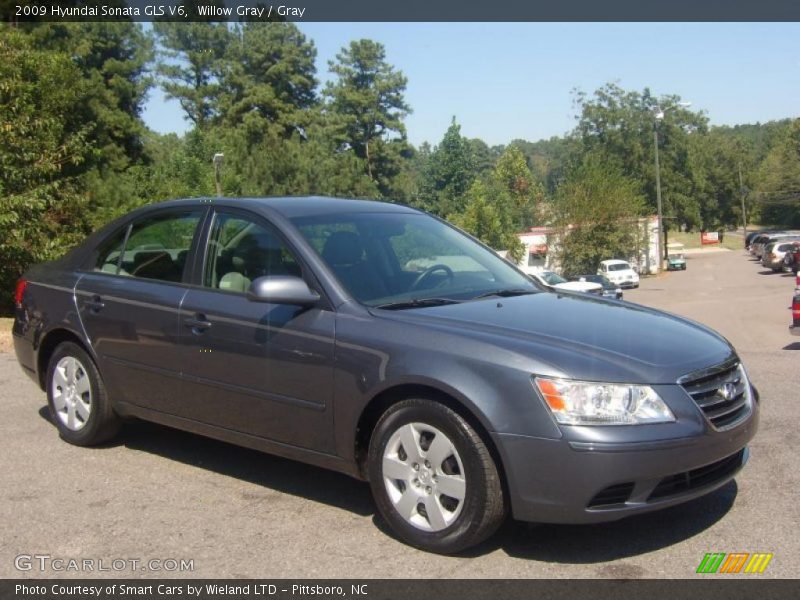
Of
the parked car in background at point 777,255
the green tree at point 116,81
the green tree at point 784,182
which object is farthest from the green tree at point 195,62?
the green tree at point 784,182

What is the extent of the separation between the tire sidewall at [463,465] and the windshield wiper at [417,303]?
1.92 feet

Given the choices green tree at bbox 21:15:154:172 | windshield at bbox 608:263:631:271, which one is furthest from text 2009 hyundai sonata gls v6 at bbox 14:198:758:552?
windshield at bbox 608:263:631:271

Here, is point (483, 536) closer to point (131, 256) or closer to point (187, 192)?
point (131, 256)

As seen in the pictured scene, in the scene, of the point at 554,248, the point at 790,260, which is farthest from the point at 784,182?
the point at 790,260

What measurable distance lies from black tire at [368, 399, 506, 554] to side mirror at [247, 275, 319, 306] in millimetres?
772

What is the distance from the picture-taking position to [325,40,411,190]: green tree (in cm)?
6256

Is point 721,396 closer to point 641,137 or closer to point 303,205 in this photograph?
point 303,205

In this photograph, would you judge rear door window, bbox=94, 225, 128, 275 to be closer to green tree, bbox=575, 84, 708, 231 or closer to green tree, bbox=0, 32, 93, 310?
green tree, bbox=0, 32, 93, 310

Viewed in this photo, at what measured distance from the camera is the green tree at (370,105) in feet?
205

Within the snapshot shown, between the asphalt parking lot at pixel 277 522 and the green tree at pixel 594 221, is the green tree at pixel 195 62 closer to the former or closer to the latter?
the green tree at pixel 594 221

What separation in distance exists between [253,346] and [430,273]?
1078 millimetres
